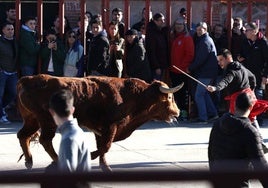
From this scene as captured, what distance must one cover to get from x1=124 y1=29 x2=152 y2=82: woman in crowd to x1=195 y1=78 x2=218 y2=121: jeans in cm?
89

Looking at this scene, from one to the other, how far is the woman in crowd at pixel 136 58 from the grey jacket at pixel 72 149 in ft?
27.1

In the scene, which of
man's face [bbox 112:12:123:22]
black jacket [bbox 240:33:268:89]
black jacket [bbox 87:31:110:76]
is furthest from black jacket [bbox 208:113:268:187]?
man's face [bbox 112:12:123:22]

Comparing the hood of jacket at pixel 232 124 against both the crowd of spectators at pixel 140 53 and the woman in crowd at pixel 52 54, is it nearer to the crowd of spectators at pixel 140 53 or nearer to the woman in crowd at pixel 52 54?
the crowd of spectators at pixel 140 53

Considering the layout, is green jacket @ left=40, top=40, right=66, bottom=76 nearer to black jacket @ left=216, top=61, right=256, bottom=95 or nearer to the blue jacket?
the blue jacket

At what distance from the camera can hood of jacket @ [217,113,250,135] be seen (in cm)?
632

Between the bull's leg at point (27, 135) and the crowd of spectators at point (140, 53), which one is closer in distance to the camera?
the bull's leg at point (27, 135)

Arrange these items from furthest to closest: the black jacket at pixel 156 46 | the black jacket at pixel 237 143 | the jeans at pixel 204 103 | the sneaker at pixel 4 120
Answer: the black jacket at pixel 156 46, the jeans at pixel 204 103, the sneaker at pixel 4 120, the black jacket at pixel 237 143

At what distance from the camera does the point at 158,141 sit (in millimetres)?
11750

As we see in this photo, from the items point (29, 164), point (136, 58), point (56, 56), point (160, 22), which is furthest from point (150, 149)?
point (160, 22)

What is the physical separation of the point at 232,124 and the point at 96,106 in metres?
2.87

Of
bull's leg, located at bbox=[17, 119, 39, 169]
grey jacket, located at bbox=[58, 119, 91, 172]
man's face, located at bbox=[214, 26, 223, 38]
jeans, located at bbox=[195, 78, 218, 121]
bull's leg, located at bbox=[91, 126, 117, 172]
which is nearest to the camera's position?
grey jacket, located at bbox=[58, 119, 91, 172]

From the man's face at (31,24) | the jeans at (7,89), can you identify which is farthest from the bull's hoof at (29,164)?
the man's face at (31,24)

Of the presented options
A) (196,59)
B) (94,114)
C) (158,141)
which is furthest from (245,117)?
(196,59)

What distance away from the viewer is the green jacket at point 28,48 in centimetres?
1323
